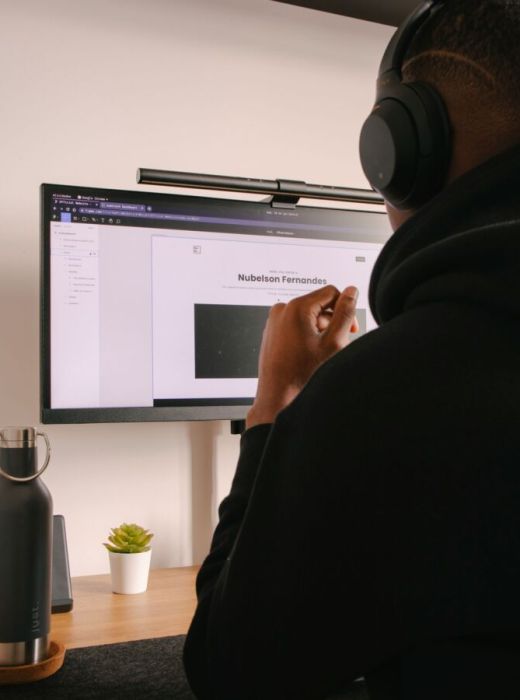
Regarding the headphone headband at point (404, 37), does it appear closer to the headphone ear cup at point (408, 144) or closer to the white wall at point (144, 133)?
the headphone ear cup at point (408, 144)

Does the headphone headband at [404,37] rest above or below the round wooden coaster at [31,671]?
above

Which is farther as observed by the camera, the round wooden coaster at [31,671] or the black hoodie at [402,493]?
the round wooden coaster at [31,671]

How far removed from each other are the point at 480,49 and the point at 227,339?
0.73 m

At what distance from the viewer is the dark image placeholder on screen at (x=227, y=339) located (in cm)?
121

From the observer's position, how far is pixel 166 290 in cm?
118

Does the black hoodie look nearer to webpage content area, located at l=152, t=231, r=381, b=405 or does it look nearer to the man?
the man

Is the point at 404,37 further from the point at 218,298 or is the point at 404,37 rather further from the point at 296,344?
the point at 218,298

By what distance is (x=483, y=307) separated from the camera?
0.47 metres

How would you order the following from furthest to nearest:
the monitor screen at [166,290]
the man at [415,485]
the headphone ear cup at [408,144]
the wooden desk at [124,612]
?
the monitor screen at [166,290] → the wooden desk at [124,612] → the headphone ear cup at [408,144] → the man at [415,485]

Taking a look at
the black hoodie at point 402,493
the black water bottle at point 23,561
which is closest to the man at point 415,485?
the black hoodie at point 402,493

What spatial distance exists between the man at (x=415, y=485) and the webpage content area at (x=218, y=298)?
66cm

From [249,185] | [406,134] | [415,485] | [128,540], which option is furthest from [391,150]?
[128,540]

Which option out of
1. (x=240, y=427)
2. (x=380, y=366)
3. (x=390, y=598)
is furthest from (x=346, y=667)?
(x=240, y=427)

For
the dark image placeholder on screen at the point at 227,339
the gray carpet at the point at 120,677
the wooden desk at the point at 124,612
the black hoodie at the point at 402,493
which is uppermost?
the dark image placeholder on screen at the point at 227,339
